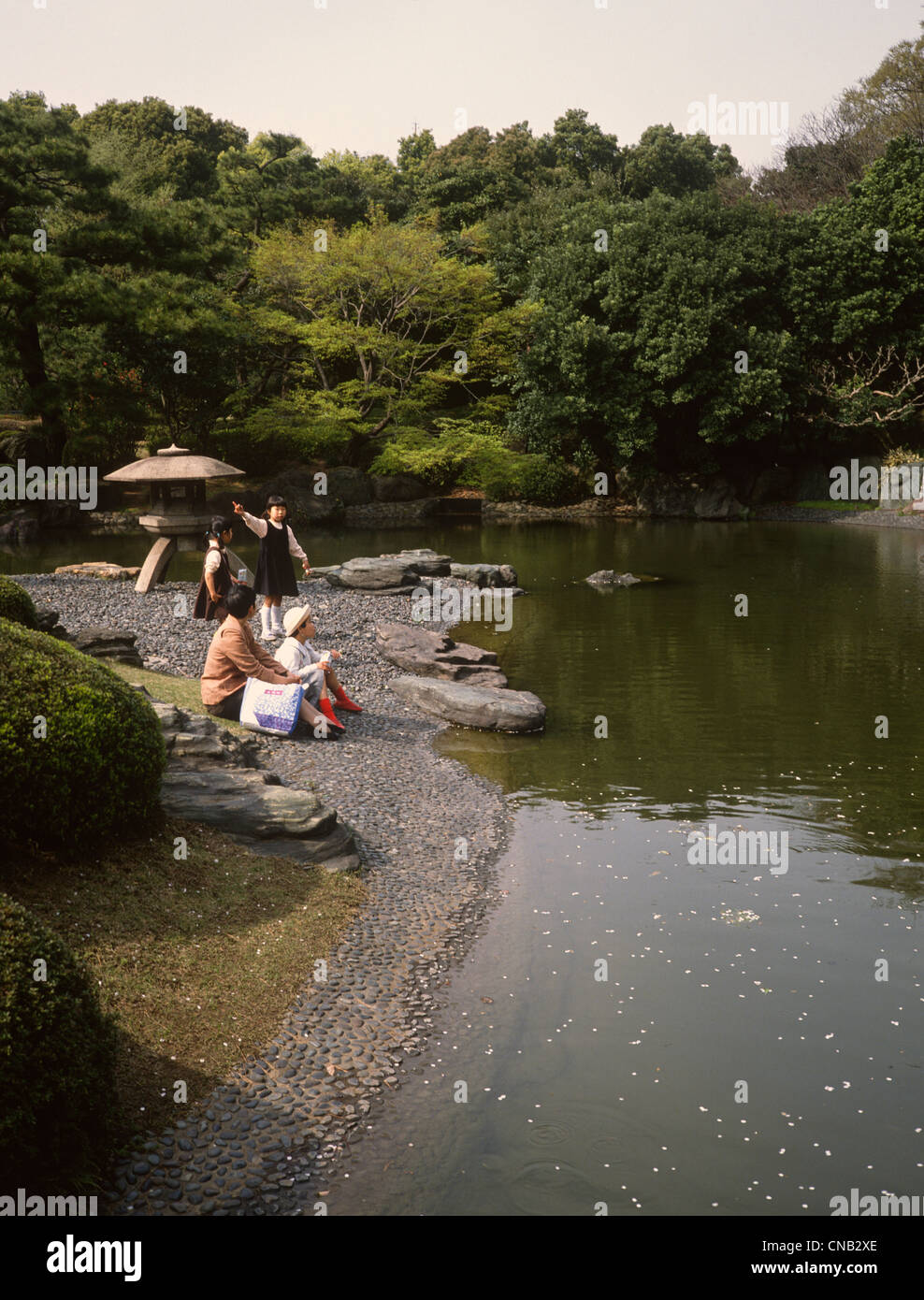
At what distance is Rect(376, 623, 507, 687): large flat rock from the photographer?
53.1 feet

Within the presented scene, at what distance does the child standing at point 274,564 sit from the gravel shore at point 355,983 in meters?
1.87

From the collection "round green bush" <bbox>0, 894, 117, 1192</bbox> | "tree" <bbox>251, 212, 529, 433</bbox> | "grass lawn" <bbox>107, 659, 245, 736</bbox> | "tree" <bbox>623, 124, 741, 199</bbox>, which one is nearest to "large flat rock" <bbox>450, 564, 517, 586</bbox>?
"grass lawn" <bbox>107, 659, 245, 736</bbox>

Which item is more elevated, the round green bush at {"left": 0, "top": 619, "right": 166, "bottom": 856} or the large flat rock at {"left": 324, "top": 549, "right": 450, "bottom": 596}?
the large flat rock at {"left": 324, "top": 549, "right": 450, "bottom": 596}

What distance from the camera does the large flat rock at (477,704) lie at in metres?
14.0

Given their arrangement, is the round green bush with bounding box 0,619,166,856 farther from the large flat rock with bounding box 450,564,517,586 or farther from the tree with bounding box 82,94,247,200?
the tree with bounding box 82,94,247,200

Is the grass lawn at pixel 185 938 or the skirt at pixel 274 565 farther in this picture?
the skirt at pixel 274 565

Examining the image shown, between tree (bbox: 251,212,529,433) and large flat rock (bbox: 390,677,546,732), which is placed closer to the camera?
large flat rock (bbox: 390,677,546,732)

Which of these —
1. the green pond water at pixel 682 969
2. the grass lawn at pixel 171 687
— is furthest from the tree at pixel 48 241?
the green pond water at pixel 682 969

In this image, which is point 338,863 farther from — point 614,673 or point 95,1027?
point 614,673

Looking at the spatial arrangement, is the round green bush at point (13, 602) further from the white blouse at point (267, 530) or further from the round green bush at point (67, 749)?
the white blouse at point (267, 530)

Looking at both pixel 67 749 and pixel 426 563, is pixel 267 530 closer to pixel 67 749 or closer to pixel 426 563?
pixel 426 563

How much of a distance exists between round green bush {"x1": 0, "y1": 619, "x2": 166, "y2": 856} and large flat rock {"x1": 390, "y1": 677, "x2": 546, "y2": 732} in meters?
6.67
